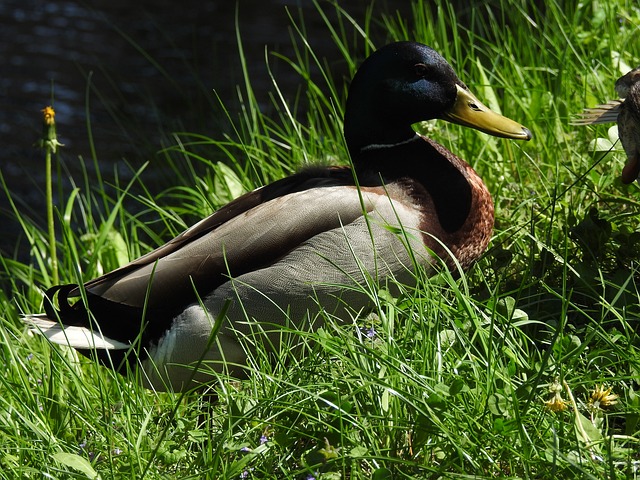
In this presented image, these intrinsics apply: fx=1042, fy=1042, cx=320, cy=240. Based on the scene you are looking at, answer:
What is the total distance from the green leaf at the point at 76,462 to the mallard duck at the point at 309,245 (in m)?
0.74

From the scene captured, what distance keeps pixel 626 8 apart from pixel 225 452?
345 centimetres

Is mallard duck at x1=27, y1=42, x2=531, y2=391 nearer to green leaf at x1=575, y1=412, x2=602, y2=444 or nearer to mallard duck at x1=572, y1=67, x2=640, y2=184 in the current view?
mallard duck at x1=572, y1=67, x2=640, y2=184

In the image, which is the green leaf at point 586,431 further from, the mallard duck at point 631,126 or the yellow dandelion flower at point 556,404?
the mallard duck at point 631,126

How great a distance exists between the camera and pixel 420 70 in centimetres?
362

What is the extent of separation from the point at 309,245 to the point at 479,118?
2.63 ft

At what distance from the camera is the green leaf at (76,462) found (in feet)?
7.85

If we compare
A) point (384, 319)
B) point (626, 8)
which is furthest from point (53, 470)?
point (626, 8)

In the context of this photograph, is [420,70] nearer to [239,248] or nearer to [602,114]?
[602,114]

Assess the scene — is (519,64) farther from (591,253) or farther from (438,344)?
(438,344)

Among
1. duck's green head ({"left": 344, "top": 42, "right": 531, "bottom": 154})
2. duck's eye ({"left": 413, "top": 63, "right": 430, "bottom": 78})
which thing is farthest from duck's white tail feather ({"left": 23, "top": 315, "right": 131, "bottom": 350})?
duck's eye ({"left": 413, "top": 63, "right": 430, "bottom": 78})

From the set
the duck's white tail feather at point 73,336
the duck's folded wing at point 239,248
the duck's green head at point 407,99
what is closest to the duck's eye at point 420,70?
the duck's green head at point 407,99

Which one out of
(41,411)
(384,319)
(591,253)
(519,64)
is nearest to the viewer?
(384,319)

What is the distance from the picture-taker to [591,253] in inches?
127

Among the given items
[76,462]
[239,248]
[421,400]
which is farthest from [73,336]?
[421,400]
